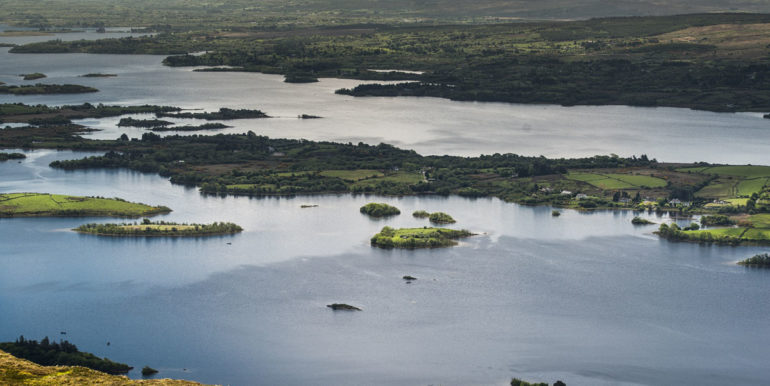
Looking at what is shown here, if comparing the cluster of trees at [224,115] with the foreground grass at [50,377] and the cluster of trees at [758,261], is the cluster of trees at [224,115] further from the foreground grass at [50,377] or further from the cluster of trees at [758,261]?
the foreground grass at [50,377]

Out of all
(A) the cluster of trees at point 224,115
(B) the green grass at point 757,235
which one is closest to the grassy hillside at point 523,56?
(A) the cluster of trees at point 224,115

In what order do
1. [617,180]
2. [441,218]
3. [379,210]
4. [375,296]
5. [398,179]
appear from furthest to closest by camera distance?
[398,179], [617,180], [379,210], [441,218], [375,296]

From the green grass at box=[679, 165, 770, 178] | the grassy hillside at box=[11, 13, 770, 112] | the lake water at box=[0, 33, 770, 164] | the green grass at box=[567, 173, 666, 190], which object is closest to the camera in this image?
the green grass at box=[567, 173, 666, 190]

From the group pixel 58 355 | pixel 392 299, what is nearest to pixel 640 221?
pixel 392 299

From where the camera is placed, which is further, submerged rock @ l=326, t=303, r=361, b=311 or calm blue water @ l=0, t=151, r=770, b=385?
submerged rock @ l=326, t=303, r=361, b=311

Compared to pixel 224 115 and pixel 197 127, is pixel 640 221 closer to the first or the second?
pixel 197 127

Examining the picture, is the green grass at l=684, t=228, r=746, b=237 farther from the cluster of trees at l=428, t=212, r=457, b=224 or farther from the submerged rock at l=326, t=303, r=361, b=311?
the submerged rock at l=326, t=303, r=361, b=311

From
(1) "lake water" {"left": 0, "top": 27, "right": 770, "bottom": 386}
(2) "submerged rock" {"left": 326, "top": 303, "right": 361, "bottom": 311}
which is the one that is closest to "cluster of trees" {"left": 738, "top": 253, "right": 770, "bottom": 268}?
(1) "lake water" {"left": 0, "top": 27, "right": 770, "bottom": 386}
